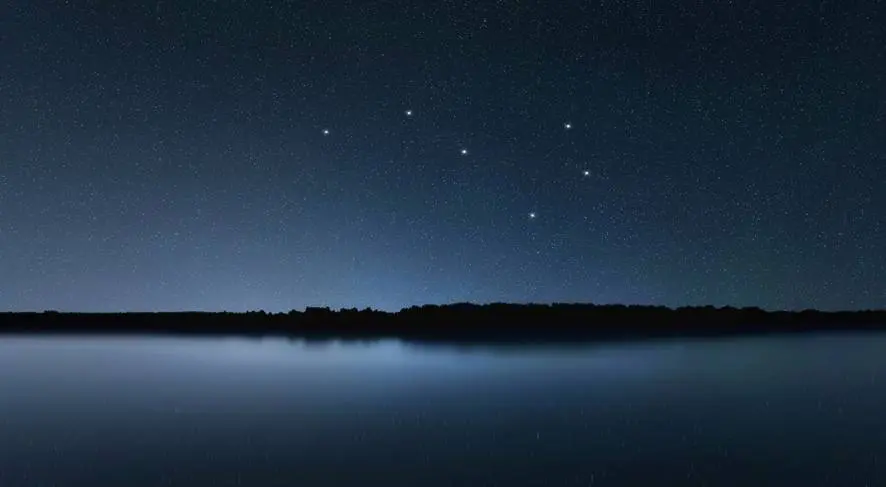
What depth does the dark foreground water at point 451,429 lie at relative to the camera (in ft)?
43.5

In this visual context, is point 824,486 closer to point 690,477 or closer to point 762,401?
point 690,477

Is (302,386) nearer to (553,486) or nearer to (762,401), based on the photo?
(762,401)

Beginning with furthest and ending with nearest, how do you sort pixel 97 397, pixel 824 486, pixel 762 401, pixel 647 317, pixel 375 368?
pixel 647 317, pixel 375 368, pixel 97 397, pixel 762 401, pixel 824 486

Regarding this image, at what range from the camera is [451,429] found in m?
19.0

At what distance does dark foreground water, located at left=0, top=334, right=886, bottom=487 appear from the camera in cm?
1327

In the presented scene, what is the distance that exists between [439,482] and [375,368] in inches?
1276

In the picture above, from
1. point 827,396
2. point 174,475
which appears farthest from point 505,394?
point 174,475

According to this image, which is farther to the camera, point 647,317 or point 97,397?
point 647,317

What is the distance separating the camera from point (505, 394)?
27.2 meters

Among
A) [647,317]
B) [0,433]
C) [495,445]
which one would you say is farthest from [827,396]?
[647,317]

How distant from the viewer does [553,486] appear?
12234 mm

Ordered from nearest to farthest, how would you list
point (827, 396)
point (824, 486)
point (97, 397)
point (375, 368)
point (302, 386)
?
1. point (824, 486)
2. point (827, 396)
3. point (97, 397)
4. point (302, 386)
5. point (375, 368)

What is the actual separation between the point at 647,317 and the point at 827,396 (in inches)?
4105

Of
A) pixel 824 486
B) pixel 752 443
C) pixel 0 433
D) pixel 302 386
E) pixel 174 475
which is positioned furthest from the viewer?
pixel 302 386
